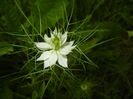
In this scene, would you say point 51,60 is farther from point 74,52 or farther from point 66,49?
point 74,52

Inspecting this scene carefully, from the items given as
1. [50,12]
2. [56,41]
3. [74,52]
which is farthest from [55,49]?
[50,12]

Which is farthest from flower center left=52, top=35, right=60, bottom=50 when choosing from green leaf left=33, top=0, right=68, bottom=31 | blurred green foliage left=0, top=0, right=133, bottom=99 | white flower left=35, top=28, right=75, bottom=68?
green leaf left=33, top=0, right=68, bottom=31

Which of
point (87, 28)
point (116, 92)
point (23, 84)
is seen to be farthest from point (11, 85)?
point (116, 92)

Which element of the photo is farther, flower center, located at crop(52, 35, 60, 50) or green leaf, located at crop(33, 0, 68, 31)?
green leaf, located at crop(33, 0, 68, 31)

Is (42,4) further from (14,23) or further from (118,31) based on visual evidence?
(118,31)

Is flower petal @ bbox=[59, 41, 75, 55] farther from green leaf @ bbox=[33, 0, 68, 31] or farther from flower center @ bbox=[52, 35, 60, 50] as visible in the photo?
green leaf @ bbox=[33, 0, 68, 31]
